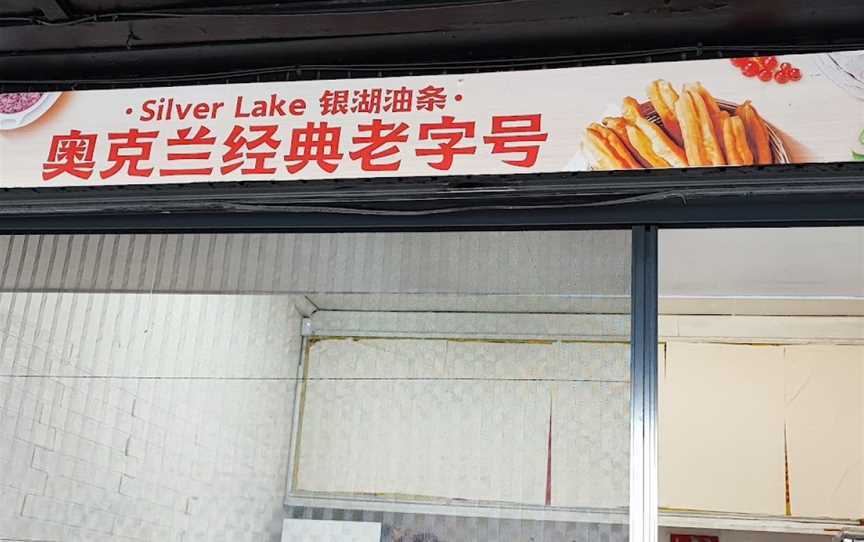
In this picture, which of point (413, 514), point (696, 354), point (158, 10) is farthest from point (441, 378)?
point (696, 354)

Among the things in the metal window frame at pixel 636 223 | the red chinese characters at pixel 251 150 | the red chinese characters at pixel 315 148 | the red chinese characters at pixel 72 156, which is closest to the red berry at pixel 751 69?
the metal window frame at pixel 636 223

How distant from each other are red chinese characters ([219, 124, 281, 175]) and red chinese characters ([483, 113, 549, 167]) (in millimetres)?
414

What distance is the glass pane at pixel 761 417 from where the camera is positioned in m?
3.06

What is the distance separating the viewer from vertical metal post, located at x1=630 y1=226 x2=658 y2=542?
156 centimetres

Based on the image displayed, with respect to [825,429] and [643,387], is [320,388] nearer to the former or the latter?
[643,387]

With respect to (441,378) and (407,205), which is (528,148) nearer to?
(407,205)

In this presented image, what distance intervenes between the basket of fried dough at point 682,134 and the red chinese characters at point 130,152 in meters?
0.85

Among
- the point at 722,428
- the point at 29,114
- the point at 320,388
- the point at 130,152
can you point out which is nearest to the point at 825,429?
the point at 722,428

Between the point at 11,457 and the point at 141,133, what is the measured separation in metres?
0.67

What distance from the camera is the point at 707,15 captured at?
1762mm

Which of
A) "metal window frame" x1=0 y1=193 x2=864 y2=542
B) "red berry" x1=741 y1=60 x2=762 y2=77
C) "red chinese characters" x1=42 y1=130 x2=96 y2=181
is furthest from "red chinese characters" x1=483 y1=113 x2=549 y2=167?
"red chinese characters" x1=42 y1=130 x2=96 y2=181

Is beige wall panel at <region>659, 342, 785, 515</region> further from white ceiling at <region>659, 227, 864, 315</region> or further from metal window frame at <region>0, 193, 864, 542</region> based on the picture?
metal window frame at <region>0, 193, 864, 542</region>

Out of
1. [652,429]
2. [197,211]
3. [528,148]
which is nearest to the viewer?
[652,429]

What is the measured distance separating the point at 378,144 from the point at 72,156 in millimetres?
624
